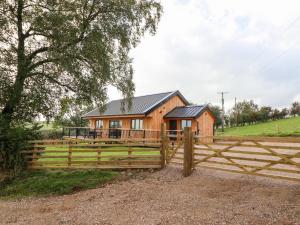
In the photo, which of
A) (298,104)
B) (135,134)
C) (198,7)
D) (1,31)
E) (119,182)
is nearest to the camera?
(119,182)

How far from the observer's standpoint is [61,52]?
492 inches

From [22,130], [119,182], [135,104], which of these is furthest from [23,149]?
[135,104]

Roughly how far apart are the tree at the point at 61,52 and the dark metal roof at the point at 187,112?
464 inches

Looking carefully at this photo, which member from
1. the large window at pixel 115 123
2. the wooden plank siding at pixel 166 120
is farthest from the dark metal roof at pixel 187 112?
the large window at pixel 115 123

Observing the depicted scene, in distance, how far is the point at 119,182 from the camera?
1076 cm

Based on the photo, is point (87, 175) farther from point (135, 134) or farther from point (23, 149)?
point (135, 134)

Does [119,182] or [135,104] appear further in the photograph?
[135,104]

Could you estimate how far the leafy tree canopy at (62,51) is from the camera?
12.6 m

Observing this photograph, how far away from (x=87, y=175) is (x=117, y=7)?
8.00 meters

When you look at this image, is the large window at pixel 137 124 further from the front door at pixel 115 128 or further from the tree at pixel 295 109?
the tree at pixel 295 109

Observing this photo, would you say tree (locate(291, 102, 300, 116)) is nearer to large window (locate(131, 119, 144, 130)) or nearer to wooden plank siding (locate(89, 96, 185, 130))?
wooden plank siding (locate(89, 96, 185, 130))

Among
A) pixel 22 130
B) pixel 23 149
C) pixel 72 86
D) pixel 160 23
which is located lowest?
pixel 23 149

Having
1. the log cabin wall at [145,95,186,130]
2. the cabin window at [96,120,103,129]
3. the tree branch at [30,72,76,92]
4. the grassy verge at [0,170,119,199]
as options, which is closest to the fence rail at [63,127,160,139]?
the log cabin wall at [145,95,186,130]

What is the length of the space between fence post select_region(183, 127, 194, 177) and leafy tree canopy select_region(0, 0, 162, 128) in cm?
483
